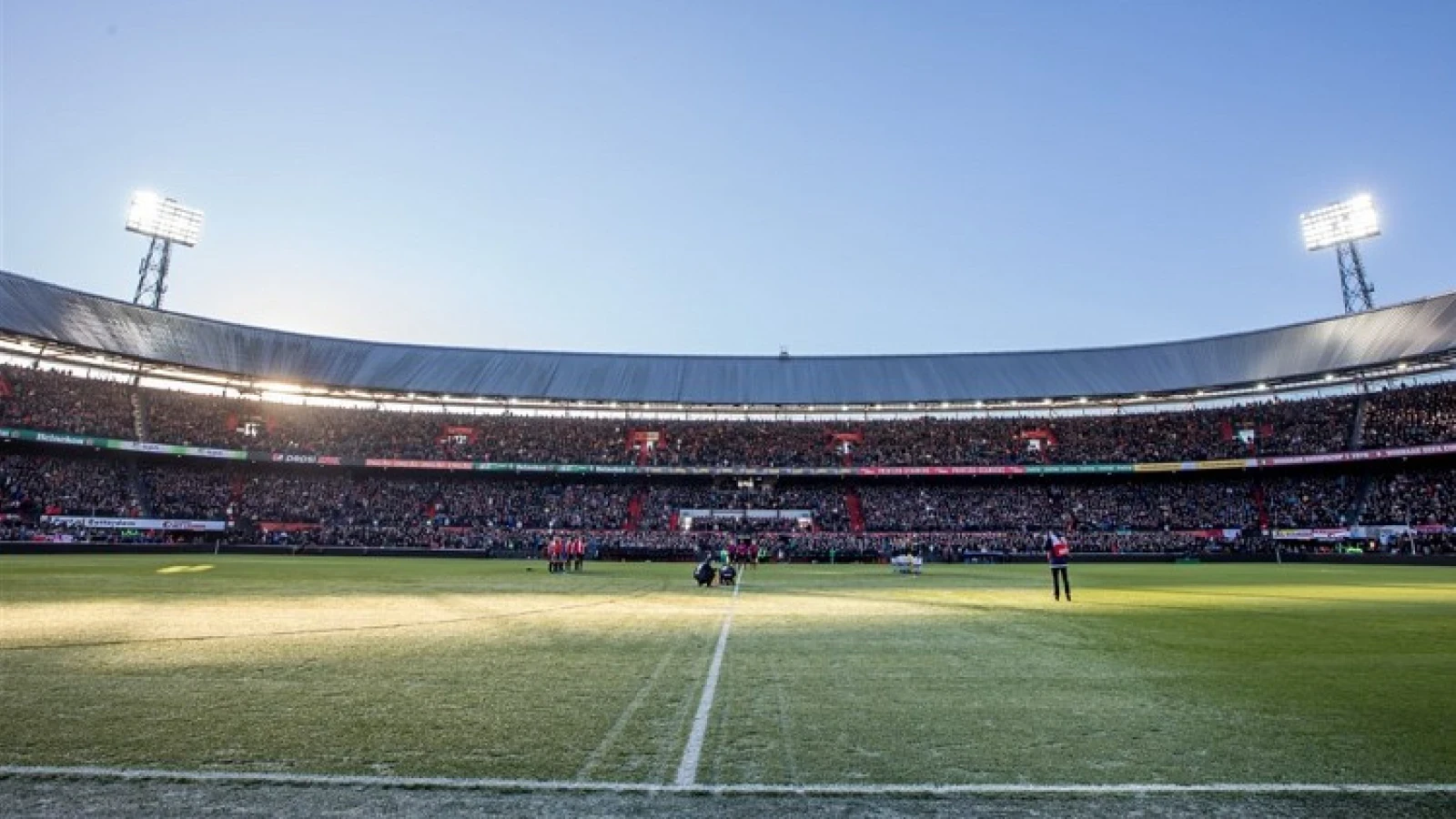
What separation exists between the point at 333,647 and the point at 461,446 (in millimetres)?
53848

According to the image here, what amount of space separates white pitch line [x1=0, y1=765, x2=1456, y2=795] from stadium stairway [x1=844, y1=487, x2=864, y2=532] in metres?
52.5

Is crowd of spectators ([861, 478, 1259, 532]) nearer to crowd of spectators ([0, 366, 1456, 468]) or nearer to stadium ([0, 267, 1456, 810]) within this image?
stadium ([0, 267, 1456, 810])

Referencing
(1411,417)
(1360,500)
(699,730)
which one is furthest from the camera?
(1411,417)

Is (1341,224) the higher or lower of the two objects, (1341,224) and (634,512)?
the higher

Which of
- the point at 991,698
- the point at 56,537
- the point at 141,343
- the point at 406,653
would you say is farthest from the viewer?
the point at 141,343

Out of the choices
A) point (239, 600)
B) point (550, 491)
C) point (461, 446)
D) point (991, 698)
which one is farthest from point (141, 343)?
point (991, 698)

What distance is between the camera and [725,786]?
4191 millimetres

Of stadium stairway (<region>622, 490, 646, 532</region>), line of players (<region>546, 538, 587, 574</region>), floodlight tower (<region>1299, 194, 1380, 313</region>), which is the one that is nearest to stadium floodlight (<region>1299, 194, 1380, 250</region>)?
floodlight tower (<region>1299, 194, 1380, 313</region>)

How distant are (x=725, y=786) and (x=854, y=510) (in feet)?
185

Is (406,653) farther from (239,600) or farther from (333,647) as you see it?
(239,600)

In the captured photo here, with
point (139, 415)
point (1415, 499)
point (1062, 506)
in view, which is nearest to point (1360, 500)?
point (1415, 499)

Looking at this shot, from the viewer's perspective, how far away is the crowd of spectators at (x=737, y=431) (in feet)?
166

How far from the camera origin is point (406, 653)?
8.99 metres

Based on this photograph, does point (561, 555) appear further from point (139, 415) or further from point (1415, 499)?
point (1415, 499)
